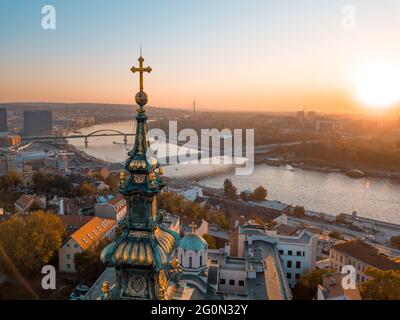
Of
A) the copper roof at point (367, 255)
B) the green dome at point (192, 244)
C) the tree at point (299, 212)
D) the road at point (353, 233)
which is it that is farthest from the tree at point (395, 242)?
the green dome at point (192, 244)

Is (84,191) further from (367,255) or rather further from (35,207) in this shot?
(367,255)

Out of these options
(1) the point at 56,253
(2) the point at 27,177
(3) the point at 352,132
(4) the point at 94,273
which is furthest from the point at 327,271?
(3) the point at 352,132

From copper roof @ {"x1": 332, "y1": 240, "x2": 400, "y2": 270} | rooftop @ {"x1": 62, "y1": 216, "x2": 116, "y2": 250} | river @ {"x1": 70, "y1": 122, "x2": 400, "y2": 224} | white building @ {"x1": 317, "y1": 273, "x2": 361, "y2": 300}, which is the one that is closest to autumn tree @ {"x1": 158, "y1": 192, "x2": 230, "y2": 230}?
rooftop @ {"x1": 62, "y1": 216, "x2": 116, "y2": 250}

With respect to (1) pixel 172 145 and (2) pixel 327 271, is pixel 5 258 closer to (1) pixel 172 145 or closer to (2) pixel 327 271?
(2) pixel 327 271

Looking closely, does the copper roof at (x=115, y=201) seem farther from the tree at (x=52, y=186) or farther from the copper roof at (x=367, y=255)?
the copper roof at (x=367, y=255)

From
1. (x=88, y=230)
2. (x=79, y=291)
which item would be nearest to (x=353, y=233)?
(x=88, y=230)

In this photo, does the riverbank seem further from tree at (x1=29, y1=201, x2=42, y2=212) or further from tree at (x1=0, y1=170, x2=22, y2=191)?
tree at (x1=29, y1=201, x2=42, y2=212)

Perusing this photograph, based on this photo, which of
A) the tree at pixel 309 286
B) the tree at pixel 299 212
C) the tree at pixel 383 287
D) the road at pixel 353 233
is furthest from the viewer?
the tree at pixel 299 212
